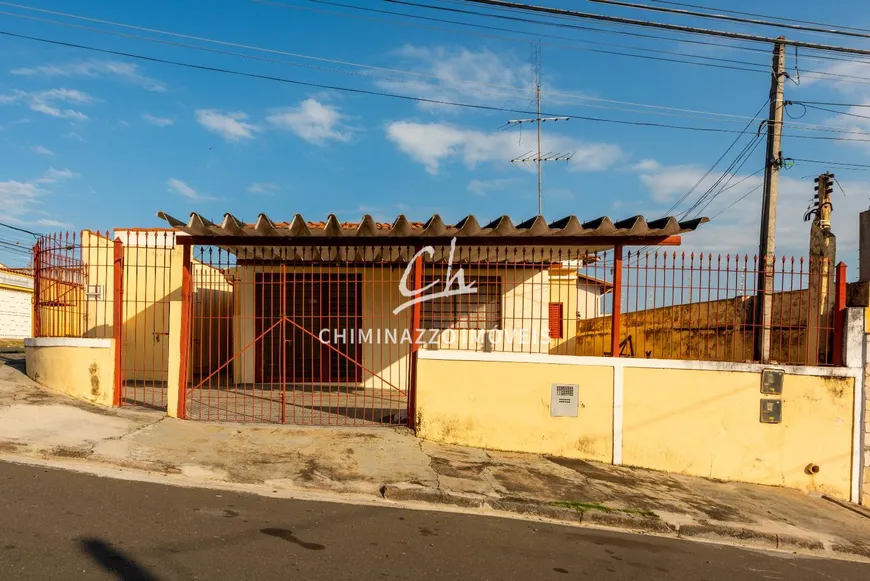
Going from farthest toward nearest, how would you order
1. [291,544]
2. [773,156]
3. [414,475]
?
[773,156] → [414,475] → [291,544]

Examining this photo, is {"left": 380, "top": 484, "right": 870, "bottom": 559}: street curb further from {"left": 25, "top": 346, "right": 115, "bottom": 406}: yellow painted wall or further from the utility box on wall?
{"left": 25, "top": 346, "right": 115, "bottom": 406}: yellow painted wall

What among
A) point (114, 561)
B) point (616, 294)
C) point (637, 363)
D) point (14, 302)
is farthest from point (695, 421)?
point (14, 302)

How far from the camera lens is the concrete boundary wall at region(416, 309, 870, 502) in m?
7.24

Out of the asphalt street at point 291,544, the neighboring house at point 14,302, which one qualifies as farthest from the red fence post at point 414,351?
the neighboring house at point 14,302

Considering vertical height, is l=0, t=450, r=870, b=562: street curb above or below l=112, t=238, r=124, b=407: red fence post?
below

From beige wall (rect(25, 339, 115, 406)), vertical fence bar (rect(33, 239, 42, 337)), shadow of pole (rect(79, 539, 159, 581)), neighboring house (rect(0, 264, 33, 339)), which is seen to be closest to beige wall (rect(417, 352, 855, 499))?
shadow of pole (rect(79, 539, 159, 581))

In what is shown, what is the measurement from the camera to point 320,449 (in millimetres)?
6676

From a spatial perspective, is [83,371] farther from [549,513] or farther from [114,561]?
[549,513]

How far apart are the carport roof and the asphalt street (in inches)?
124

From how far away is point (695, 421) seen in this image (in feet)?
23.9

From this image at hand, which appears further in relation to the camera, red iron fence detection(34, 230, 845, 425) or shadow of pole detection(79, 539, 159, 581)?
red iron fence detection(34, 230, 845, 425)

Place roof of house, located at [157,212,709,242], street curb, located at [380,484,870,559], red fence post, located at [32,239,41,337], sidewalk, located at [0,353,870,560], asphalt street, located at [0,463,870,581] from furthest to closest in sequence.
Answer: red fence post, located at [32,239,41,337] < roof of house, located at [157,212,709,242] < sidewalk, located at [0,353,870,560] < street curb, located at [380,484,870,559] < asphalt street, located at [0,463,870,581]

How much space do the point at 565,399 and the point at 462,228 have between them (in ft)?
8.54

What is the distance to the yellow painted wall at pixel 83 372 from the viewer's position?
7.80 m
